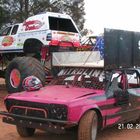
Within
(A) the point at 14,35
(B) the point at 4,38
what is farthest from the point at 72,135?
(B) the point at 4,38

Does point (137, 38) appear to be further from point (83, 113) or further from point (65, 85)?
point (83, 113)

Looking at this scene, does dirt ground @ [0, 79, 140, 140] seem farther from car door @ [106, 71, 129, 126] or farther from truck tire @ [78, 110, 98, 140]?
truck tire @ [78, 110, 98, 140]

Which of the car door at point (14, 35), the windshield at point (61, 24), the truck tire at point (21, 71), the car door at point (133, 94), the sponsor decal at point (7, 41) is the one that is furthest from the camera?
the sponsor decal at point (7, 41)

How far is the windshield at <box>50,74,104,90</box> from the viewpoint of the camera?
28.5ft

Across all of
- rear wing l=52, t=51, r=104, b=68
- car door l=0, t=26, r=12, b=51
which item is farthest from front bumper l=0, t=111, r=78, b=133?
car door l=0, t=26, r=12, b=51

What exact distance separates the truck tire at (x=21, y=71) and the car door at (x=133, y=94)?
332cm

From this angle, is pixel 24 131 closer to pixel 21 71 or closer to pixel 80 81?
pixel 80 81

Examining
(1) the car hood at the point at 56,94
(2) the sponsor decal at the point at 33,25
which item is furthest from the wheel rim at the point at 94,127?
(2) the sponsor decal at the point at 33,25

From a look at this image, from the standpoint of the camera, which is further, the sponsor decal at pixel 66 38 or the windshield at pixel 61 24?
the windshield at pixel 61 24

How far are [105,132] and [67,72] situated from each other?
1576 millimetres

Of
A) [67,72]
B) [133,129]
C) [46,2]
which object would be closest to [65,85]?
[67,72]

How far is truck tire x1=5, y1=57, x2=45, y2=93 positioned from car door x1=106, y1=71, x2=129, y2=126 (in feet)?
12.5

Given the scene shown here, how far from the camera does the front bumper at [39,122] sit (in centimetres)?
728

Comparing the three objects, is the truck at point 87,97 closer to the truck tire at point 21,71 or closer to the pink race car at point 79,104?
the pink race car at point 79,104
